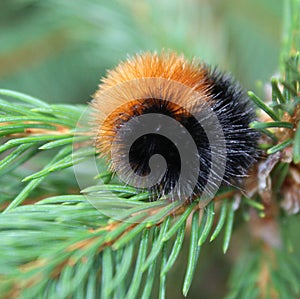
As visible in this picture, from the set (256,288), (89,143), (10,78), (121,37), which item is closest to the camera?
(89,143)

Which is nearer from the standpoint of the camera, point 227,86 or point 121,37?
point 227,86

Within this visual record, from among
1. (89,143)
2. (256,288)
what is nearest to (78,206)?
(89,143)

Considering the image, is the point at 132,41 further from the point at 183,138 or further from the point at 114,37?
the point at 183,138

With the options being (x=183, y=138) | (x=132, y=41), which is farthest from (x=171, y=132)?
(x=132, y=41)

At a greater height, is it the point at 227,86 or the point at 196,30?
the point at 196,30

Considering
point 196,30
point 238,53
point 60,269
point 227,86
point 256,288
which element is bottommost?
point 60,269

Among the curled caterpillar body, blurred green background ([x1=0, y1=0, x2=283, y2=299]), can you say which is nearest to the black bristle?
the curled caterpillar body

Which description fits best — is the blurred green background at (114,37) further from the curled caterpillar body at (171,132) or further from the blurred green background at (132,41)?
the curled caterpillar body at (171,132)

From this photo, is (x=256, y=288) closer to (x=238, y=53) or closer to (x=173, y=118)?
(x=173, y=118)

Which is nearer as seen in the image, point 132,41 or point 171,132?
point 171,132
